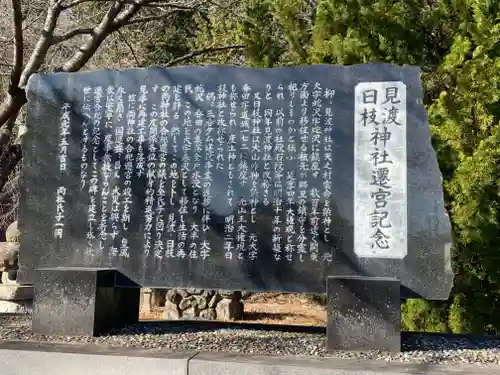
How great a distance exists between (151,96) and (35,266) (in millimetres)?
1549

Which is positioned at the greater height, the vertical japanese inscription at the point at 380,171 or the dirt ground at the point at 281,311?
the vertical japanese inscription at the point at 380,171

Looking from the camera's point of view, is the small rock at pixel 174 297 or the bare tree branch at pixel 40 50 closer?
the bare tree branch at pixel 40 50

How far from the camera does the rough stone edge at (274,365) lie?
3197mm

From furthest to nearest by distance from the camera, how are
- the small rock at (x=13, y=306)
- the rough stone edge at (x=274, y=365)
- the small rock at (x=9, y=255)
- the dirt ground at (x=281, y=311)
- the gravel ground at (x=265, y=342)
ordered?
1. the dirt ground at (x=281, y=311)
2. the small rock at (x=9, y=255)
3. the small rock at (x=13, y=306)
4. the gravel ground at (x=265, y=342)
5. the rough stone edge at (x=274, y=365)

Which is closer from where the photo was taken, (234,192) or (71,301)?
(71,301)

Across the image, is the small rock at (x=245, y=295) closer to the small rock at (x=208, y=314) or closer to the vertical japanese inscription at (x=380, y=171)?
the small rock at (x=208, y=314)

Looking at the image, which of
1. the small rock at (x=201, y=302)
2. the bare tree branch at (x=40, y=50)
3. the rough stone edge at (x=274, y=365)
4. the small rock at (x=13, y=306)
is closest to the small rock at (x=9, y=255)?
the small rock at (x=13, y=306)

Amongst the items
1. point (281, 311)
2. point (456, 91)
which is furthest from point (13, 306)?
point (281, 311)

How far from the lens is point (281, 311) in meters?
10.9

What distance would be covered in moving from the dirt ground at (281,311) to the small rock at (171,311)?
0.13 meters

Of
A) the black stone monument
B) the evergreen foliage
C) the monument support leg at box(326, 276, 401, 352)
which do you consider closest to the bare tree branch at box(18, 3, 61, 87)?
the black stone monument

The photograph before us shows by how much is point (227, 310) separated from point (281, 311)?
191 centimetres

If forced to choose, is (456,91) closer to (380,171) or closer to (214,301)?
(380,171)

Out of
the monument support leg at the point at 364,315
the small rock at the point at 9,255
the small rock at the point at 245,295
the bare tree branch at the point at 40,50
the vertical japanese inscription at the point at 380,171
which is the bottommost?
the small rock at the point at 245,295
